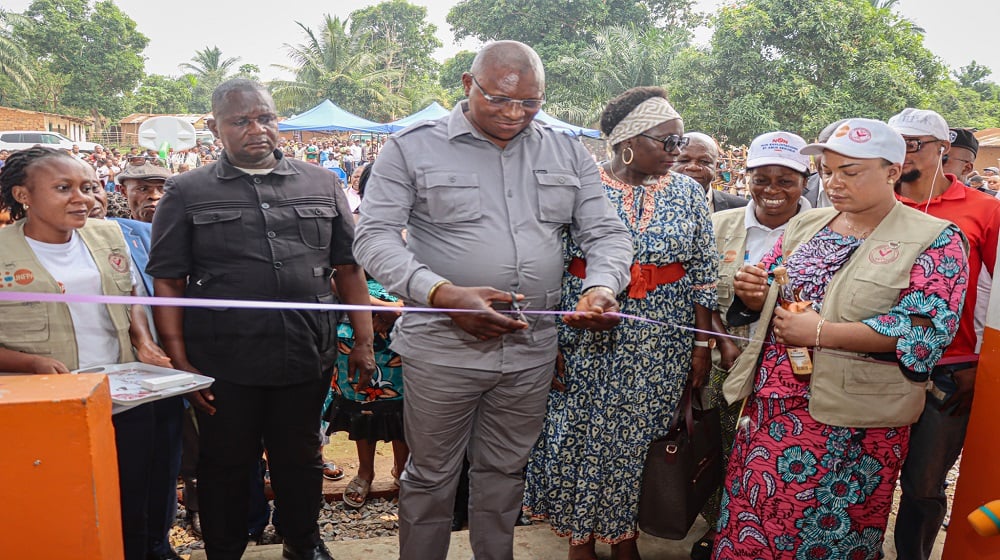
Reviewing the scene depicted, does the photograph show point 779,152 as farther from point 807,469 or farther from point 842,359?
point 807,469

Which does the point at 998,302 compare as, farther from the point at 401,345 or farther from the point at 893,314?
the point at 401,345

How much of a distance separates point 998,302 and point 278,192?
271 cm

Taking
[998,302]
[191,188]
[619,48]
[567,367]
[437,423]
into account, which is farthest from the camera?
[619,48]

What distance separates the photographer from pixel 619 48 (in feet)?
95.6

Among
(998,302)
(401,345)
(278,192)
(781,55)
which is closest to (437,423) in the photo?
(401,345)

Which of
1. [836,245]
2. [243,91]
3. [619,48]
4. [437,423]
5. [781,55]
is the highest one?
[619,48]

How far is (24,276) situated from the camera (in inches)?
97.6

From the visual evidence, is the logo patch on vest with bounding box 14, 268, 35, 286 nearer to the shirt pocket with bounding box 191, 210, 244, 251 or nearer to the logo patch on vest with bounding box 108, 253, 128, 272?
the logo patch on vest with bounding box 108, 253, 128, 272

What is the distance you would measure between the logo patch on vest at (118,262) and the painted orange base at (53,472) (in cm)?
128

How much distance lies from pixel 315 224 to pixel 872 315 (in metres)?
2.20

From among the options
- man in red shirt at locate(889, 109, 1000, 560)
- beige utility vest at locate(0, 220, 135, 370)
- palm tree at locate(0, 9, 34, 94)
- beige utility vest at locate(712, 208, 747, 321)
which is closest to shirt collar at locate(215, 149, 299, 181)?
beige utility vest at locate(0, 220, 135, 370)

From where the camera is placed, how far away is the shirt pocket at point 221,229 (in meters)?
2.71

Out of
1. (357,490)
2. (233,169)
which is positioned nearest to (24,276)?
(233,169)

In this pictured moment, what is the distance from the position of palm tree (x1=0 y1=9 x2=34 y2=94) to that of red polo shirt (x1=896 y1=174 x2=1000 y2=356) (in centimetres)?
4675
